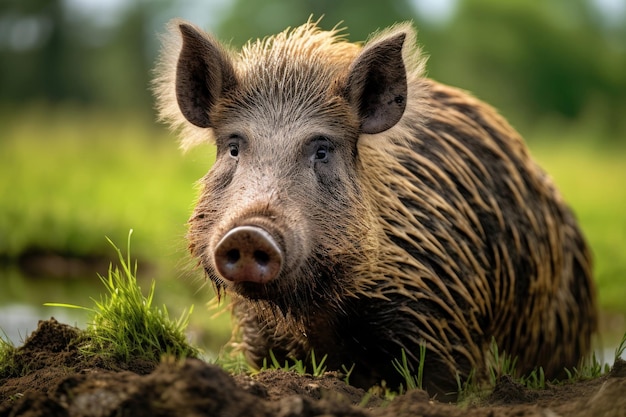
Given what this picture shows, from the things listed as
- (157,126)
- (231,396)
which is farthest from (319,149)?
(157,126)

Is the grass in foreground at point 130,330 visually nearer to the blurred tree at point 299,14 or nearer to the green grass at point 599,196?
the green grass at point 599,196

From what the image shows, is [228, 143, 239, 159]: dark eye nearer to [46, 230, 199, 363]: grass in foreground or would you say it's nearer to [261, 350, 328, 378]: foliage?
[46, 230, 199, 363]: grass in foreground

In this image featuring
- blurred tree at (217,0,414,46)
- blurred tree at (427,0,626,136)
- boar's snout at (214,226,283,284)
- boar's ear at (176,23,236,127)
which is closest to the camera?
boar's snout at (214,226,283,284)

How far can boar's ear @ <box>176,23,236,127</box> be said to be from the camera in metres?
5.47

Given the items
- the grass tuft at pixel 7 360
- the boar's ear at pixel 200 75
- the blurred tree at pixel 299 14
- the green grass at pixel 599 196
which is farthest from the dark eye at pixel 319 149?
the blurred tree at pixel 299 14

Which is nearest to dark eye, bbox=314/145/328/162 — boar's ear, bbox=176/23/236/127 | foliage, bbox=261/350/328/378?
boar's ear, bbox=176/23/236/127

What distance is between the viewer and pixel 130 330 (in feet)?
16.5

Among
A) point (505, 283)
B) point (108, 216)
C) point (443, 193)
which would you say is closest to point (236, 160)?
point (443, 193)

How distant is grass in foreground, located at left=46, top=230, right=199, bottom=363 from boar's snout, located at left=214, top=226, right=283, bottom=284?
2.39 feet

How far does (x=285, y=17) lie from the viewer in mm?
37312

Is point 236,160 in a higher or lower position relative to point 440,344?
higher

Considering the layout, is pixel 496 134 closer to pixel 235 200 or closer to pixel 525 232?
pixel 525 232

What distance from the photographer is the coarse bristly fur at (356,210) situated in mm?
5012

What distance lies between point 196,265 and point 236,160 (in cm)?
67
